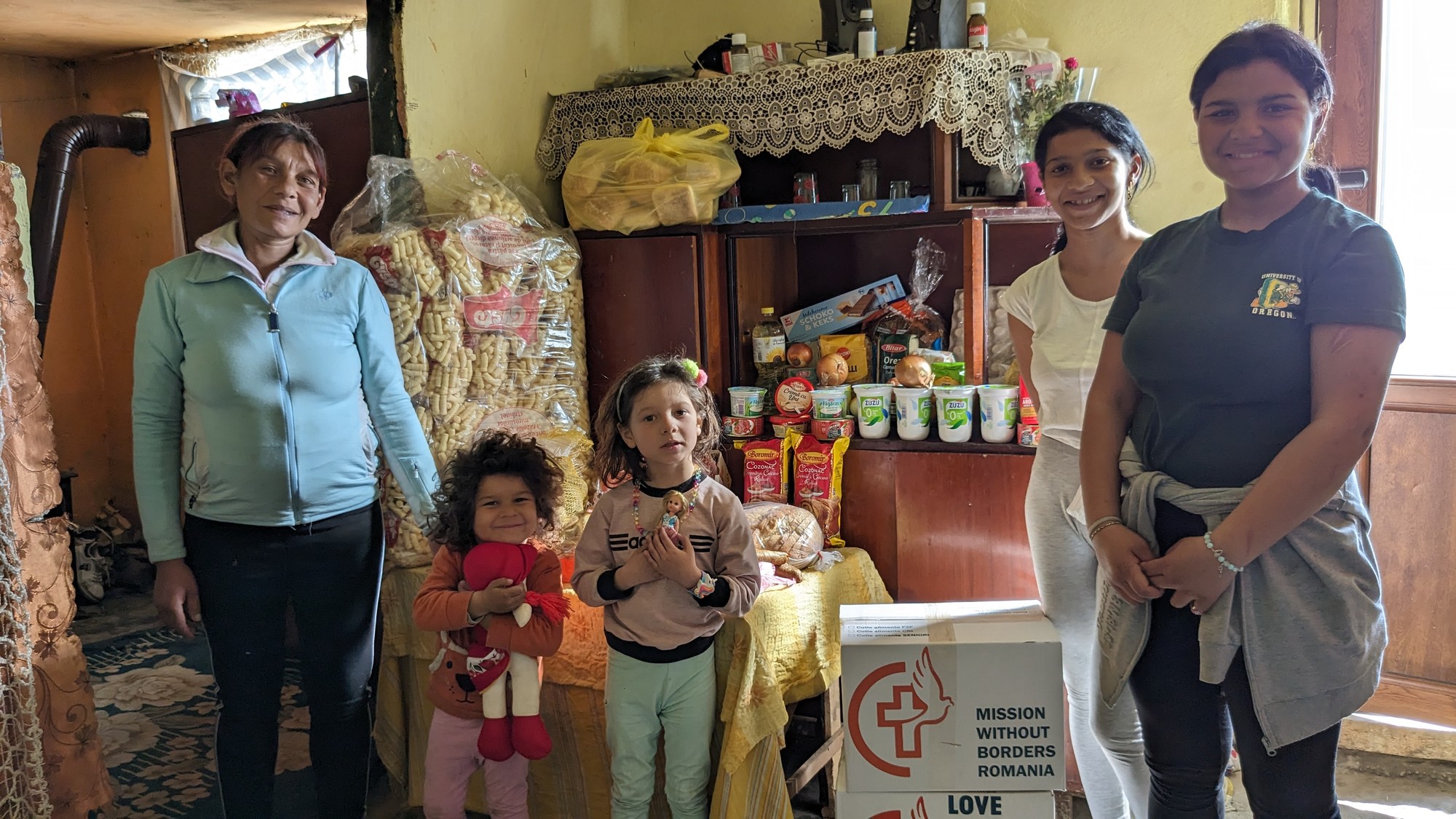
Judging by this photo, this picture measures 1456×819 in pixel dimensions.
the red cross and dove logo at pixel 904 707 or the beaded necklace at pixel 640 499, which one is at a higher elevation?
the beaded necklace at pixel 640 499

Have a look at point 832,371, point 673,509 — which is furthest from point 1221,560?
point 832,371

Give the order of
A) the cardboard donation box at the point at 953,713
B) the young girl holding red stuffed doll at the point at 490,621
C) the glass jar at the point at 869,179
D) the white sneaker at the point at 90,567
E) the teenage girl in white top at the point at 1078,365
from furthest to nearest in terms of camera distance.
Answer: the white sneaker at the point at 90,567, the glass jar at the point at 869,179, the young girl holding red stuffed doll at the point at 490,621, the teenage girl in white top at the point at 1078,365, the cardboard donation box at the point at 953,713

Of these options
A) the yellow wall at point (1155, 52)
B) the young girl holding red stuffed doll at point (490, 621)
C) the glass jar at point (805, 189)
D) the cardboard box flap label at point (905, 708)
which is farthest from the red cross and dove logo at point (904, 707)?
the yellow wall at point (1155, 52)

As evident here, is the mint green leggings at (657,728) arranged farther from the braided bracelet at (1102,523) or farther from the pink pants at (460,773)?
the braided bracelet at (1102,523)

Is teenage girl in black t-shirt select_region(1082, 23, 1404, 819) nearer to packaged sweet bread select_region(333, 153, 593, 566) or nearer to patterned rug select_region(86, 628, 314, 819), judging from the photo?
packaged sweet bread select_region(333, 153, 593, 566)

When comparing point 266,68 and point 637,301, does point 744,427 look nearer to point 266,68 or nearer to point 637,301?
point 637,301

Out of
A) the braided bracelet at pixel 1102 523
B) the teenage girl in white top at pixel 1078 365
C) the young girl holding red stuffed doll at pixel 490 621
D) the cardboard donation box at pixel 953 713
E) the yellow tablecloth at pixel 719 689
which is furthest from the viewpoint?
the yellow tablecloth at pixel 719 689

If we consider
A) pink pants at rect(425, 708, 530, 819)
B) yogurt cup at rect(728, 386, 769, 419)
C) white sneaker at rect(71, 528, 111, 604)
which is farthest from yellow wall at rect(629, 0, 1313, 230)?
white sneaker at rect(71, 528, 111, 604)

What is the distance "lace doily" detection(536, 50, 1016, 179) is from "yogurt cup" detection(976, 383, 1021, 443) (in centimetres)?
60

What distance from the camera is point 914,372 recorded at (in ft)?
8.57

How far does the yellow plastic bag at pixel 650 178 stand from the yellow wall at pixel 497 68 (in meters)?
0.27

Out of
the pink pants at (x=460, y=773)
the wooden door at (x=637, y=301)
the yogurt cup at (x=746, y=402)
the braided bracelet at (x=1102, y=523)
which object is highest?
the wooden door at (x=637, y=301)

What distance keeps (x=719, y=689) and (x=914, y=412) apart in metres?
0.90

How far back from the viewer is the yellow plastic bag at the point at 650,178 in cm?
272
